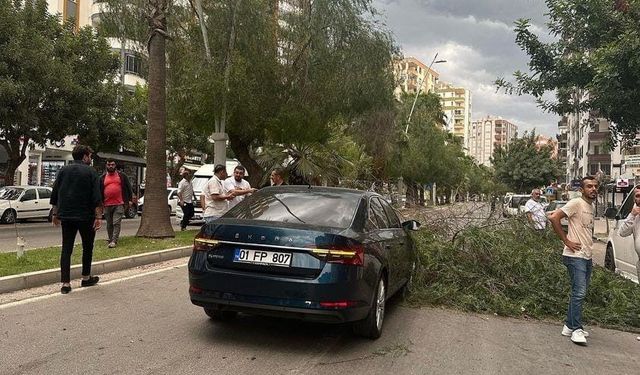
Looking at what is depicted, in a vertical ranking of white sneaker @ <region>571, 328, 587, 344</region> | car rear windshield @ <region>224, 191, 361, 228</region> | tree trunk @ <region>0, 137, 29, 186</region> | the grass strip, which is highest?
tree trunk @ <region>0, 137, 29, 186</region>

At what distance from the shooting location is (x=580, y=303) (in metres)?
6.04

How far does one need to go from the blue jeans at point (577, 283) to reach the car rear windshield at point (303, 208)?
236 centimetres

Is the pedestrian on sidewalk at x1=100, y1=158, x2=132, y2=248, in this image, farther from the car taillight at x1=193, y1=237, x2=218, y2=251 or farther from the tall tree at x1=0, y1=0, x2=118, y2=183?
the tall tree at x1=0, y1=0, x2=118, y2=183

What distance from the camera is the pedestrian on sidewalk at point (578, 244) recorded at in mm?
5973

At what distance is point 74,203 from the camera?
704cm

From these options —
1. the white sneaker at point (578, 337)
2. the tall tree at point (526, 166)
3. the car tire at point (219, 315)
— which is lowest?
the white sneaker at point (578, 337)

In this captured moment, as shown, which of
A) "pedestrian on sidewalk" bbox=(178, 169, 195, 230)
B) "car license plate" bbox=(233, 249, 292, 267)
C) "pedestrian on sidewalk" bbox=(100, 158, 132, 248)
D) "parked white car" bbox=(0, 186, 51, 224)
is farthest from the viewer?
"parked white car" bbox=(0, 186, 51, 224)

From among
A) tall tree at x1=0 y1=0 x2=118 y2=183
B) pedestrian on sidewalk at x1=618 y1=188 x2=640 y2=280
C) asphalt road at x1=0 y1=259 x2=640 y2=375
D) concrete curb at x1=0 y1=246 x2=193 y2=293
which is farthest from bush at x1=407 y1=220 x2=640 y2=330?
tall tree at x1=0 y1=0 x2=118 y2=183

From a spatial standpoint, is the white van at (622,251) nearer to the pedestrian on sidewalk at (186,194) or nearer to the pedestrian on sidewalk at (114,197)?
the pedestrian on sidewalk at (114,197)

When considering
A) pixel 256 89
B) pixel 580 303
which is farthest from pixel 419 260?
pixel 256 89

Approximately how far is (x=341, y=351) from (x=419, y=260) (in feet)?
11.4

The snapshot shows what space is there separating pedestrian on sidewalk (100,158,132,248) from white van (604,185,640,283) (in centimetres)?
857

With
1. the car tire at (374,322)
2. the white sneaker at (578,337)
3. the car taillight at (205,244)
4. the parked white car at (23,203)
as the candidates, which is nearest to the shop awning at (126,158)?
the parked white car at (23,203)

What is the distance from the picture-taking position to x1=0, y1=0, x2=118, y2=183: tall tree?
19594 mm
